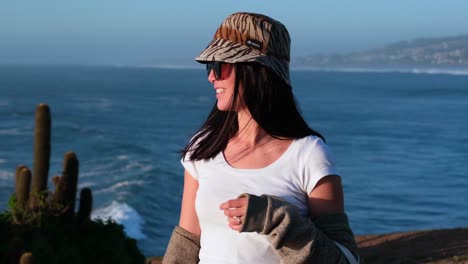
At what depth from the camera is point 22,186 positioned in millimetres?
14969

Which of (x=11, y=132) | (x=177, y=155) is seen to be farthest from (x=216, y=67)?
(x=11, y=132)

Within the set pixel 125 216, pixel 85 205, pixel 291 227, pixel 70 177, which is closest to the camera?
pixel 291 227

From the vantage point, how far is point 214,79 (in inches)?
122

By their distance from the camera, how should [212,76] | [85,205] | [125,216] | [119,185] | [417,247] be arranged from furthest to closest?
[119,185], [125,216], [417,247], [85,205], [212,76]

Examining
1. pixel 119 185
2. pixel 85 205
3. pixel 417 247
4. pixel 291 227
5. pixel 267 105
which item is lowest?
pixel 119 185

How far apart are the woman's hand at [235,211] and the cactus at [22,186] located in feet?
36.4

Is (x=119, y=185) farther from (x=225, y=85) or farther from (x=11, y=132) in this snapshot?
(x=225, y=85)

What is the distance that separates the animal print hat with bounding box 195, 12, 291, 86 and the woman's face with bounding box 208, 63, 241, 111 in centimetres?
6

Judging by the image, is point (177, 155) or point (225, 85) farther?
point (177, 155)

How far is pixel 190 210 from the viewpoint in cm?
313

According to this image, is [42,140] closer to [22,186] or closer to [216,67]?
[22,186]

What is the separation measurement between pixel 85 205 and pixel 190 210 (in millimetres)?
13648

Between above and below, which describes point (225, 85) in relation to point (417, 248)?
above

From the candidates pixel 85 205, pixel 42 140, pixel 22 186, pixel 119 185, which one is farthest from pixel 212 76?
pixel 119 185
